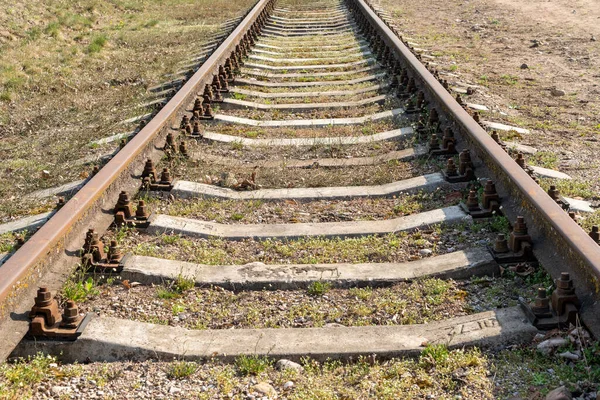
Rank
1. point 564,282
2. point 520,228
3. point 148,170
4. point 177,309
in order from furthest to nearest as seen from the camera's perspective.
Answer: point 148,170 < point 520,228 < point 177,309 < point 564,282

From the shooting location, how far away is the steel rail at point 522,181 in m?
3.45

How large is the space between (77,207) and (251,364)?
1586 millimetres

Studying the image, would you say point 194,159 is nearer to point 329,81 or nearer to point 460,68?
point 329,81

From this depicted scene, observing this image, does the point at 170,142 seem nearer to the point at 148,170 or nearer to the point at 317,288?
the point at 148,170

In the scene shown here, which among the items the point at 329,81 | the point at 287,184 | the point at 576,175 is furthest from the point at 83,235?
the point at 329,81

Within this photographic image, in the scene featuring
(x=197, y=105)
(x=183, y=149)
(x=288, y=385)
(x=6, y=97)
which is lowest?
(x=288, y=385)

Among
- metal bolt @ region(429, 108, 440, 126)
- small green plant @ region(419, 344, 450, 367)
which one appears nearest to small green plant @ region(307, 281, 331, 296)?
small green plant @ region(419, 344, 450, 367)

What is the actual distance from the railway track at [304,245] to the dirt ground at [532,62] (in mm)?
914

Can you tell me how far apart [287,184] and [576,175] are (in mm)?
2137

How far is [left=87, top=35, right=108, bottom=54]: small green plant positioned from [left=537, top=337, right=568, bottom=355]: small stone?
10.5 m

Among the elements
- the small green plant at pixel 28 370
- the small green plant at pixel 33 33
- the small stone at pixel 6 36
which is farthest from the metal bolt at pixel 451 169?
the small stone at pixel 6 36

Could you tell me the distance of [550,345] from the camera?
10.4 ft

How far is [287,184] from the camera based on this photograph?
18.3 feet

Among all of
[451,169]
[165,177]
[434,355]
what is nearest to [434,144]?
[451,169]
